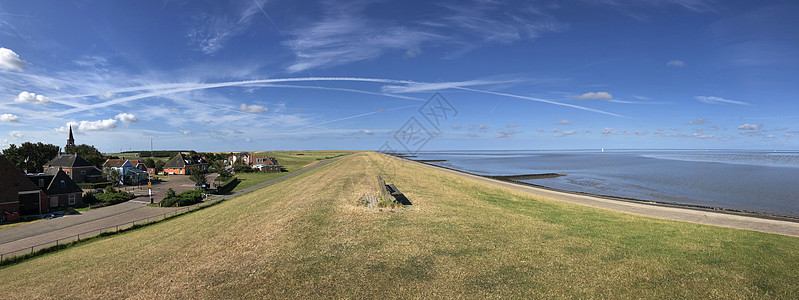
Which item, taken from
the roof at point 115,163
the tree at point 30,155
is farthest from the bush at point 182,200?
the tree at point 30,155

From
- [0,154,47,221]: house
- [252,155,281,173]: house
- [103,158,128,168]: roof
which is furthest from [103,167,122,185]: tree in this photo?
[252,155,281,173]: house

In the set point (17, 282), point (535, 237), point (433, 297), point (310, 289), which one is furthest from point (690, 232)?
point (17, 282)

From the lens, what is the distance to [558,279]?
23.3ft

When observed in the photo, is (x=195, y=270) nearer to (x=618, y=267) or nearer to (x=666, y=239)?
(x=618, y=267)

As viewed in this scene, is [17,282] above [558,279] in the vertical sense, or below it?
below

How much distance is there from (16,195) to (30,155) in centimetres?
5842

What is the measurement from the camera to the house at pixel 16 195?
31.2m

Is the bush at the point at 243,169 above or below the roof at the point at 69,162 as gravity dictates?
below

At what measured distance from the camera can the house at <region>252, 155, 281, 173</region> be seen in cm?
8138

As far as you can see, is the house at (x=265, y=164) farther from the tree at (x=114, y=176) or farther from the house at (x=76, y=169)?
the house at (x=76, y=169)

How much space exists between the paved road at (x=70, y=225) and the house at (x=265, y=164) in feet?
146

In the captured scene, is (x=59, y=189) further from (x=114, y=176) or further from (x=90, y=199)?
(x=114, y=176)

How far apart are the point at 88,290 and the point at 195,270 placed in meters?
2.64

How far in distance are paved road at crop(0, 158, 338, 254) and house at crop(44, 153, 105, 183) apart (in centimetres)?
3320
